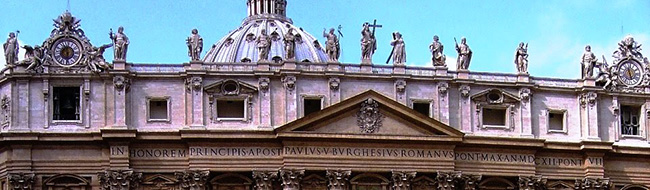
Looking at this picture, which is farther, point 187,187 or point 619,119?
point 619,119

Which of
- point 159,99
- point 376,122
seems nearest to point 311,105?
point 376,122

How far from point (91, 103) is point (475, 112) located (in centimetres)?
1855

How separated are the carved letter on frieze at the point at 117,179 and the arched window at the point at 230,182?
3842 mm

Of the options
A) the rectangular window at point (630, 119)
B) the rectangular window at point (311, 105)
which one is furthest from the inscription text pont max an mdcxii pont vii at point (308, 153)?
the rectangular window at point (630, 119)

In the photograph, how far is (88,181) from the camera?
80375mm

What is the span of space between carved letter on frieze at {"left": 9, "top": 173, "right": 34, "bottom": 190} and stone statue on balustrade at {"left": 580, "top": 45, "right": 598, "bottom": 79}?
1091 inches

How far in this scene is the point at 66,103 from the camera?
268 ft

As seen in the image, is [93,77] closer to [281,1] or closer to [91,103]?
[91,103]

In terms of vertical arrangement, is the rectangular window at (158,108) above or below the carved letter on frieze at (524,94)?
below

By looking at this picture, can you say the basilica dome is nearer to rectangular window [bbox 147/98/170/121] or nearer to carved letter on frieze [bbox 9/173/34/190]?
rectangular window [bbox 147/98/170/121]

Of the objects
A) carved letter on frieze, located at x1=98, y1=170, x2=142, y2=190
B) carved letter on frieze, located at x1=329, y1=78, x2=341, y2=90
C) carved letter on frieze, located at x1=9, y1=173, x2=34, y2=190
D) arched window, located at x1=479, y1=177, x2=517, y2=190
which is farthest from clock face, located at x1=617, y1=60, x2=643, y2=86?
carved letter on frieze, located at x1=9, y1=173, x2=34, y2=190

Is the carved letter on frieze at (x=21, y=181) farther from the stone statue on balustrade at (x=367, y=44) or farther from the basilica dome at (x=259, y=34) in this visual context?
the basilica dome at (x=259, y=34)

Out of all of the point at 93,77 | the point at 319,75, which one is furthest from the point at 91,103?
the point at 319,75

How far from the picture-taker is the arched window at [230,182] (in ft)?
266
